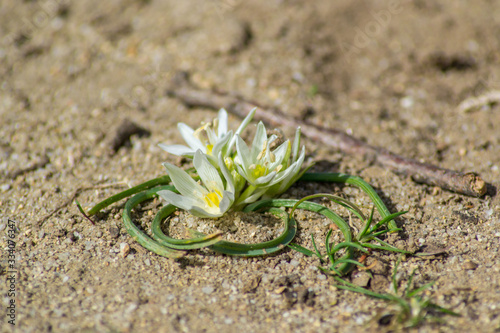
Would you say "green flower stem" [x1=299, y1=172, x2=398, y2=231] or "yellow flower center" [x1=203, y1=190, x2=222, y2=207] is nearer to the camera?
"yellow flower center" [x1=203, y1=190, x2=222, y2=207]

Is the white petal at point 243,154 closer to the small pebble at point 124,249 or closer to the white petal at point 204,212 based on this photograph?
the white petal at point 204,212

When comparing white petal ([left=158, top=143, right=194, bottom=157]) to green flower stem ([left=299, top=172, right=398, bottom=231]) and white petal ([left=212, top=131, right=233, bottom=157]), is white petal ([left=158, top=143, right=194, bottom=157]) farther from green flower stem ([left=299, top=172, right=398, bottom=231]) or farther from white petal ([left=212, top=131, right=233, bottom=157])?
green flower stem ([left=299, top=172, right=398, bottom=231])

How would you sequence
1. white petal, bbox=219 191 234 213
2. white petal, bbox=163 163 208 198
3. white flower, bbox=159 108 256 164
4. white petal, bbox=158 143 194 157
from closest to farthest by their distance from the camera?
white petal, bbox=219 191 234 213 < white petal, bbox=163 163 208 198 < white flower, bbox=159 108 256 164 < white petal, bbox=158 143 194 157

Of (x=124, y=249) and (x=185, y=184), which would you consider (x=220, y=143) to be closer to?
(x=185, y=184)

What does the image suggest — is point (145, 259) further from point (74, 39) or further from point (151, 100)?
point (74, 39)

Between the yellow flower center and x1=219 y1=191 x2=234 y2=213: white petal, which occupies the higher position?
x1=219 y1=191 x2=234 y2=213: white petal

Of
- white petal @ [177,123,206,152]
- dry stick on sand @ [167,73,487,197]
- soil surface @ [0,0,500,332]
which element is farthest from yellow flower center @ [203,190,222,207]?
dry stick on sand @ [167,73,487,197]
